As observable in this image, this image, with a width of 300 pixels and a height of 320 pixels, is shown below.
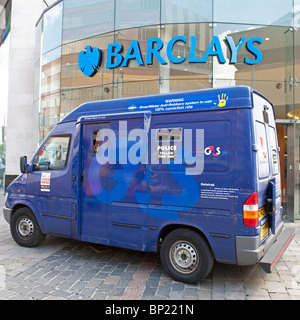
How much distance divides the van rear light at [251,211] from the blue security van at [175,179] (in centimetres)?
1

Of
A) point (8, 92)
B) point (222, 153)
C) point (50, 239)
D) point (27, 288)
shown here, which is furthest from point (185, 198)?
point (8, 92)

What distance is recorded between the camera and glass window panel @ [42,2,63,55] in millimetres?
12211

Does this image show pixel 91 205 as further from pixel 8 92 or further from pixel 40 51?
pixel 8 92

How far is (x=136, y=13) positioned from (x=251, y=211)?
8673 millimetres

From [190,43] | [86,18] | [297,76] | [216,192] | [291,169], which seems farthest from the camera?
[86,18]

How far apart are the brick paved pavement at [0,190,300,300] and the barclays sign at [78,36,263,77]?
6174mm

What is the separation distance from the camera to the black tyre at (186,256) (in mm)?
3984

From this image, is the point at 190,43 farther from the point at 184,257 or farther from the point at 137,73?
the point at 184,257

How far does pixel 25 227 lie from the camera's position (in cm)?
580

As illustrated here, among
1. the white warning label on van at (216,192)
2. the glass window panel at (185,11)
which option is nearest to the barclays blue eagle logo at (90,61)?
the glass window panel at (185,11)

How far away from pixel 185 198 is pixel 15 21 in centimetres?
1620

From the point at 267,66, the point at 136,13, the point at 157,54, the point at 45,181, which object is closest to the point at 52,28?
the point at 136,13

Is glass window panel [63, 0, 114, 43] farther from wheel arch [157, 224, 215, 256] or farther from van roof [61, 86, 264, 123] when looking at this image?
wheel arch [157, 224, 215, 256]

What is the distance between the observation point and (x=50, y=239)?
636 cm
